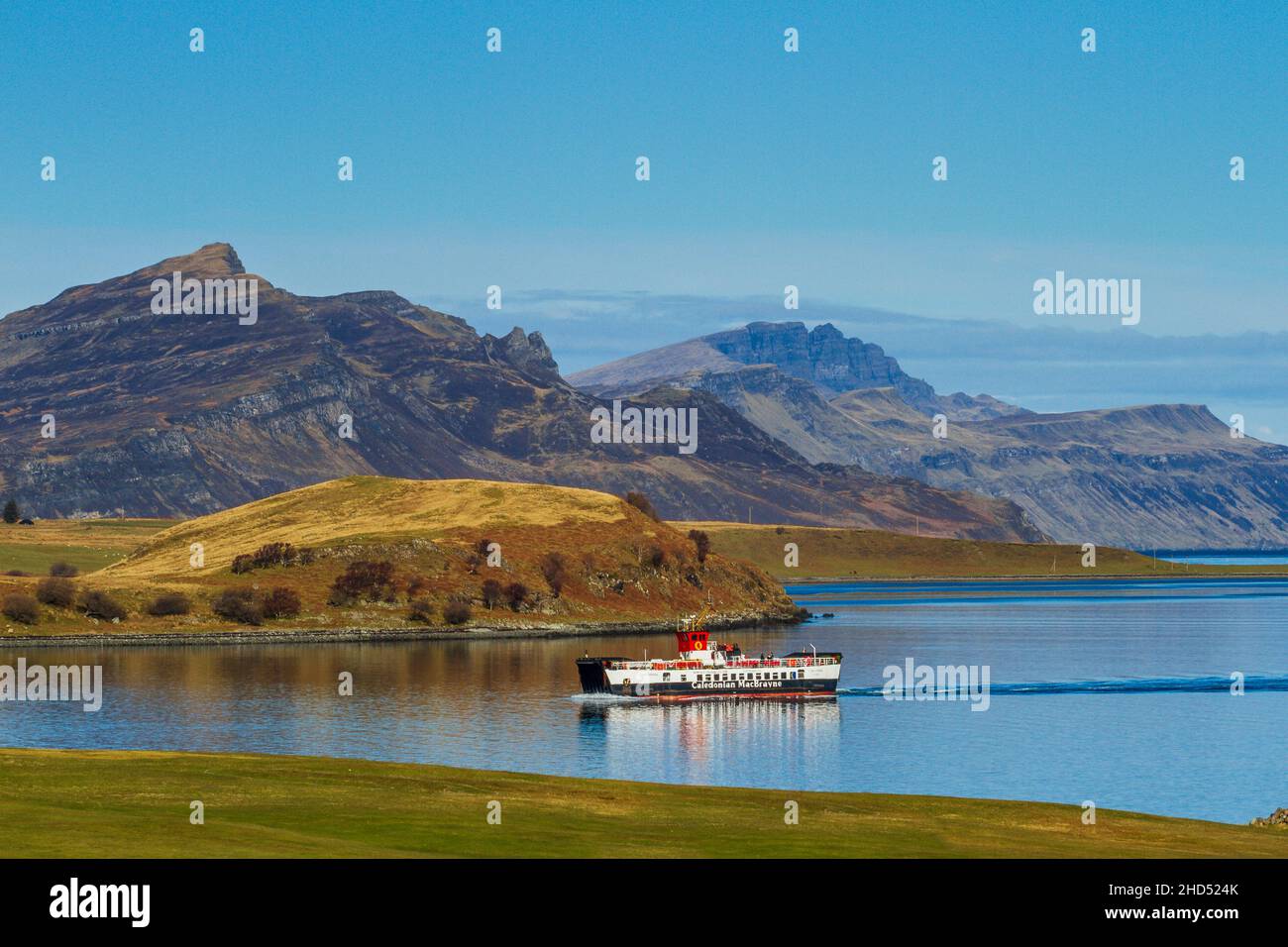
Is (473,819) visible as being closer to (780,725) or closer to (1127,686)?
(780,725)

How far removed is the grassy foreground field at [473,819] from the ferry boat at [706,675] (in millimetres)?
66797

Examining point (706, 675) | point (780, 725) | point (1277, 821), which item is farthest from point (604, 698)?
point (1277, 821)

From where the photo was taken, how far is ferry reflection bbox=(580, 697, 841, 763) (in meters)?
104

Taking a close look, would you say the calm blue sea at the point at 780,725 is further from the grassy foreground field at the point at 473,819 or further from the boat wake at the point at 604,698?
the grassy foreground field at the point at 473,819

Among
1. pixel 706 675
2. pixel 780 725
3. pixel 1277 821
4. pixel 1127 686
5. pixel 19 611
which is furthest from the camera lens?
pixel 19 611

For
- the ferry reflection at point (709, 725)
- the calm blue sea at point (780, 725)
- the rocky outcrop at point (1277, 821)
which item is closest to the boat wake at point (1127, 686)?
the calm blue sea at point (780, 725)

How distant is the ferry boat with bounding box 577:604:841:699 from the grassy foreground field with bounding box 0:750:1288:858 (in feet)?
219

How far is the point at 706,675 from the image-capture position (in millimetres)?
144625

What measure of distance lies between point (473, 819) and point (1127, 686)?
101 meters

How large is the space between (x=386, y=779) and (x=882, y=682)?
89.0 meters

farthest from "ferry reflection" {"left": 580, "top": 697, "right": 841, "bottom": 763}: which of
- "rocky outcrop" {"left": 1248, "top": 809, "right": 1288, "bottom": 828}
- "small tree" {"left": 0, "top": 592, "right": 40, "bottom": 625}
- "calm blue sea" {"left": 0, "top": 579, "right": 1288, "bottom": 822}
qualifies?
"small tree" {"left": 0, "top": 592, "right": 40, "bottom": 625}

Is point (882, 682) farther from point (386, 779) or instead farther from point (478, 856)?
point (478, 856)

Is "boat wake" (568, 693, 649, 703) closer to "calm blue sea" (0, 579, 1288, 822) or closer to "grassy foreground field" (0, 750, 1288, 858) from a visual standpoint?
"calm blue sea" (0, 579, 1288, 822)

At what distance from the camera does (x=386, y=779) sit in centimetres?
6375
